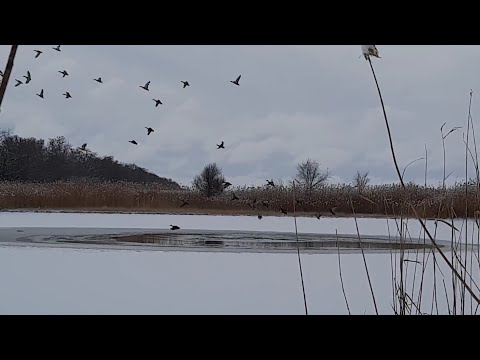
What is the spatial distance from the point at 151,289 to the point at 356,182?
1892mm

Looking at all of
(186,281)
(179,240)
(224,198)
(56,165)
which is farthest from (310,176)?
(179,240)

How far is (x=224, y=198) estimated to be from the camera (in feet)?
7.42

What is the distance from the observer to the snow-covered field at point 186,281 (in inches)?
97.1

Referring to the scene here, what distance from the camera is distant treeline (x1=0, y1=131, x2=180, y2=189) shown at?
2.00m

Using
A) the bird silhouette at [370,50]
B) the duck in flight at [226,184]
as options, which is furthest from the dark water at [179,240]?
the bird silhouette at [370,50]

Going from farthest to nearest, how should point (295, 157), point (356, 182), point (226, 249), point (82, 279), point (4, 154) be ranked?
point (226, 249) < point (82, 279) < point (295, 157) < point (4, 154) < point (356, 182)

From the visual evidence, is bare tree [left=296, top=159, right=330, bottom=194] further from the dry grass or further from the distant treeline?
the distant treeline

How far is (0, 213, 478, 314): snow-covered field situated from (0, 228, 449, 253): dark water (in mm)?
276

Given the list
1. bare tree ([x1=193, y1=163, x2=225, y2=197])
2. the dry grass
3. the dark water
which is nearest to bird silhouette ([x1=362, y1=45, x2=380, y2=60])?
the dry grass

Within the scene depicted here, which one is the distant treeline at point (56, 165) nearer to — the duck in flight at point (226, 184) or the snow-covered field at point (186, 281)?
the duck in flight at point (226, 184)
